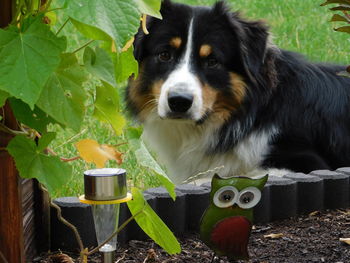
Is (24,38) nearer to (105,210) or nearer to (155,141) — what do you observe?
(105,210)

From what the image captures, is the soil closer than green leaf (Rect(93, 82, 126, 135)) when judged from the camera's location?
No

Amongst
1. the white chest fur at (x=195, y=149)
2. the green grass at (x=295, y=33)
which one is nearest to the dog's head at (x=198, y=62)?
the white chest fur at (x=195, y=149)

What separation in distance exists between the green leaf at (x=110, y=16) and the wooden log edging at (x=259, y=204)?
1.22 meters

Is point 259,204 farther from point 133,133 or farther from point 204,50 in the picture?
point 204,50

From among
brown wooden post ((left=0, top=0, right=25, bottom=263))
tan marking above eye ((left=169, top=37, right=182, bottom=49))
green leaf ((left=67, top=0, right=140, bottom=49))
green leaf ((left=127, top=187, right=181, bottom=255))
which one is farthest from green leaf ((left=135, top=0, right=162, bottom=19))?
tan marking above eye ((left=169, top=37, right=182, bottom=49))

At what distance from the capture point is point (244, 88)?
3.83 meters

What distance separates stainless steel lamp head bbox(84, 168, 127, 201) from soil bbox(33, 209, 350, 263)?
0.54m

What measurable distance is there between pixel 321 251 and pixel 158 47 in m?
1.85

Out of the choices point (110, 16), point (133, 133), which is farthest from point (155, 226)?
point (110, 16)

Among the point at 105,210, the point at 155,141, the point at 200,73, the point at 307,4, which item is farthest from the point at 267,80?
the point at 307,4

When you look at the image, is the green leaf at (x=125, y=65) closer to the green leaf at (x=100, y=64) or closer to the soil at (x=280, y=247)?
the green leaf at (x=100, y=64)

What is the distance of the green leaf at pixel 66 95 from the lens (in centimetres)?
→ 122

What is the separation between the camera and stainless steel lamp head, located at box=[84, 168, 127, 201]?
4.94 ft

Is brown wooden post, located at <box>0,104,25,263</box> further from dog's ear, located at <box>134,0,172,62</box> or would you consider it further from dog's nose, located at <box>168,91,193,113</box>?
dog's ear, located at <box>134,0,172,62</box>
